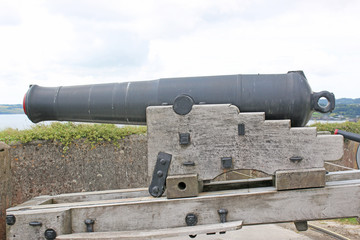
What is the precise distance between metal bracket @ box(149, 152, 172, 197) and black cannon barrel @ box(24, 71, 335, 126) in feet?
1.71

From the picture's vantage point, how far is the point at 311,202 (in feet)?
9.85

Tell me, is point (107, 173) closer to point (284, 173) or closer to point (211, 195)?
point (211, 195)

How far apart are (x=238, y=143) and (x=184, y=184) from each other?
1.88 feet

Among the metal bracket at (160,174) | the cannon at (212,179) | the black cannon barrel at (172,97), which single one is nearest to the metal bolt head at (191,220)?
the cannon at (212,179)

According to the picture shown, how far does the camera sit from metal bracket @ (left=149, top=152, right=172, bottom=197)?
3041 millimetres

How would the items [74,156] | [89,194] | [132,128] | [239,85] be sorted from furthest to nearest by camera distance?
1. [132,128]
2. [74,156]
3. [89,194]
4. [239,85]

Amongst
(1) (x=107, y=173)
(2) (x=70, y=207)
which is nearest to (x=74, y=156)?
(1) (x=107, y=173)

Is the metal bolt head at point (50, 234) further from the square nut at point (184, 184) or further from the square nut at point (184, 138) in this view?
the square nut at point (184, 138)

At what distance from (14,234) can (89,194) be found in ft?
2.57

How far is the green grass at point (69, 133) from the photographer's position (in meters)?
4.81

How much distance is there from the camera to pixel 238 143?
3.01m

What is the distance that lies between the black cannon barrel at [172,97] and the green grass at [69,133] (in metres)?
1.32

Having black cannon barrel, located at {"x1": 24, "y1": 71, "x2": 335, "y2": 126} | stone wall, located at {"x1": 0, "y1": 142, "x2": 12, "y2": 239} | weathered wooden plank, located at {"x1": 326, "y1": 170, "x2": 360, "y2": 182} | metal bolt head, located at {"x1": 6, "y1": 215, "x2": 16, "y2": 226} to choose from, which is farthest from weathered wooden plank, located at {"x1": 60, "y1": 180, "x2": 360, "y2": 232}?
stone wall, located at {"x1": 0, "y1": 142, "x2": 12, "y2": 239}

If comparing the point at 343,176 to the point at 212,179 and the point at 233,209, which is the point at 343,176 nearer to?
the point at 233,209
